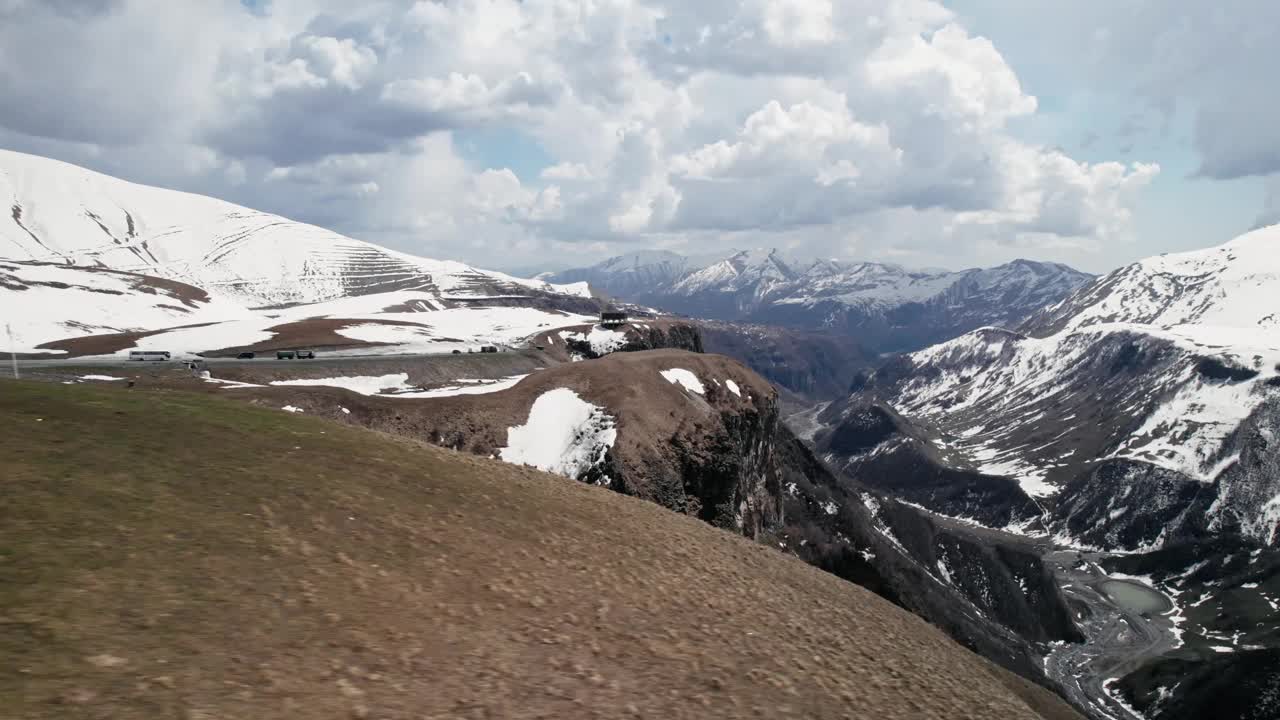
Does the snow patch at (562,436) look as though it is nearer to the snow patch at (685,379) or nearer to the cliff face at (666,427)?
the cliff face at (666,427)

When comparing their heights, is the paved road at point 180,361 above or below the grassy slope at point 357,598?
above

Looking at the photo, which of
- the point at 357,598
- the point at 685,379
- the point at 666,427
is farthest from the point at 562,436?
the point at 357,598

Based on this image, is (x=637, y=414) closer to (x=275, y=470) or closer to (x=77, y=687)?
(x=275, y=470)

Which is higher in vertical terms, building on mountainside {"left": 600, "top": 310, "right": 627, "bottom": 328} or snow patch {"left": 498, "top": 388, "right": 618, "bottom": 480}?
building on mountainside {"left": 600, "top": 310, "right": 627, "bottom": 328}

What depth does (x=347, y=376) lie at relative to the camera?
81.4 meters

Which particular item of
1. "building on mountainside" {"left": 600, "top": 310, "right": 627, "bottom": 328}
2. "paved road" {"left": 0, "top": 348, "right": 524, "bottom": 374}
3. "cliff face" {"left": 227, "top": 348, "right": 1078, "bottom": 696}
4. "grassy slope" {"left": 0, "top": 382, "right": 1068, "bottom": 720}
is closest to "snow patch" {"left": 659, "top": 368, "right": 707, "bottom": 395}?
"cliff face" {"left": 227, "top": 348, "right": 1078, "bottom": 696}

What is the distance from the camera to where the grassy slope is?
1347cm

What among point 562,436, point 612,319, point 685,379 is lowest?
point 562,436

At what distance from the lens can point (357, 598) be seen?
57.7ft

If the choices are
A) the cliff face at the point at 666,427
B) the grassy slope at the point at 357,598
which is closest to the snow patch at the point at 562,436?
the cliff face at the point at 666,427

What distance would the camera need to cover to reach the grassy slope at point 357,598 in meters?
13.5

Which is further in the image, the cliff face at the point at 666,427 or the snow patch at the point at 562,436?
the snow patch at the point at 562,436

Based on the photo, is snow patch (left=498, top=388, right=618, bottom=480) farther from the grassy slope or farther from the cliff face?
the grassy slope

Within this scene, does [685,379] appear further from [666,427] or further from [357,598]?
[357,598]
